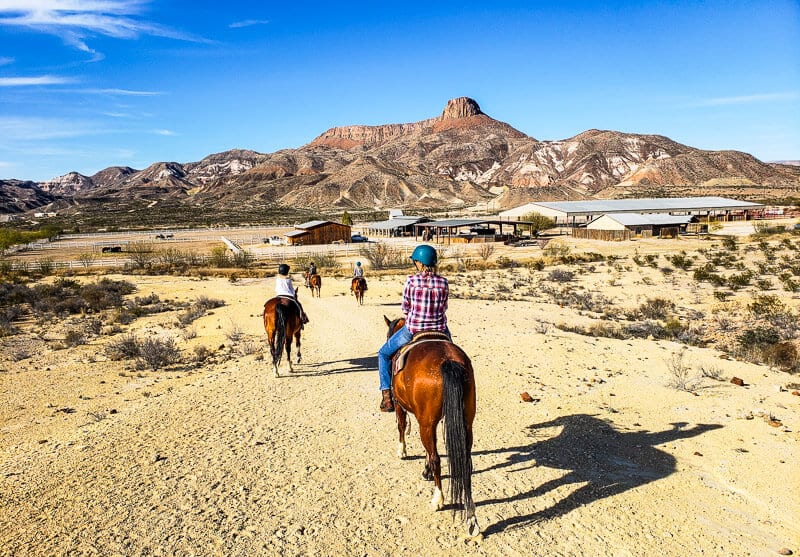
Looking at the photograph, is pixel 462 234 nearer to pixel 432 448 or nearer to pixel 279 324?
pixel 279 324

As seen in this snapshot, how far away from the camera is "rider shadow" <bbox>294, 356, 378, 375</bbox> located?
37.7 feet

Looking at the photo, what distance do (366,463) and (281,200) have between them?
184m

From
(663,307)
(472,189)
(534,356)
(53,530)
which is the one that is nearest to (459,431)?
(53,530)

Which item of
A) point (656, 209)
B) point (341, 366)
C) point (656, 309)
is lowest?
point (656, 309)

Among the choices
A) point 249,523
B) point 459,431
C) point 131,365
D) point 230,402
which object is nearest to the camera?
point 459,431

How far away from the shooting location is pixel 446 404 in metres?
5.04

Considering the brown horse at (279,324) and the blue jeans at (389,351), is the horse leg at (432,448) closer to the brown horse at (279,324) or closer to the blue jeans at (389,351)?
the blue jeans at (389,351)

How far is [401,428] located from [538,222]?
7156 centimetres

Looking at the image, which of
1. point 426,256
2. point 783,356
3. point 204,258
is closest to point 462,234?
point 204,258

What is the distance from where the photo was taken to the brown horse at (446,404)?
16.5 feet

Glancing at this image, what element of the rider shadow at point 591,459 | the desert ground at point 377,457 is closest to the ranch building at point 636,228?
the desert ground at point 377,457

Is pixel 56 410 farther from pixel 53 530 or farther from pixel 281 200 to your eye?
pixel 281 200

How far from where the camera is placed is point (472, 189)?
585 ft

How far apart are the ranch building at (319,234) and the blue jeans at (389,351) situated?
58.1 metres
